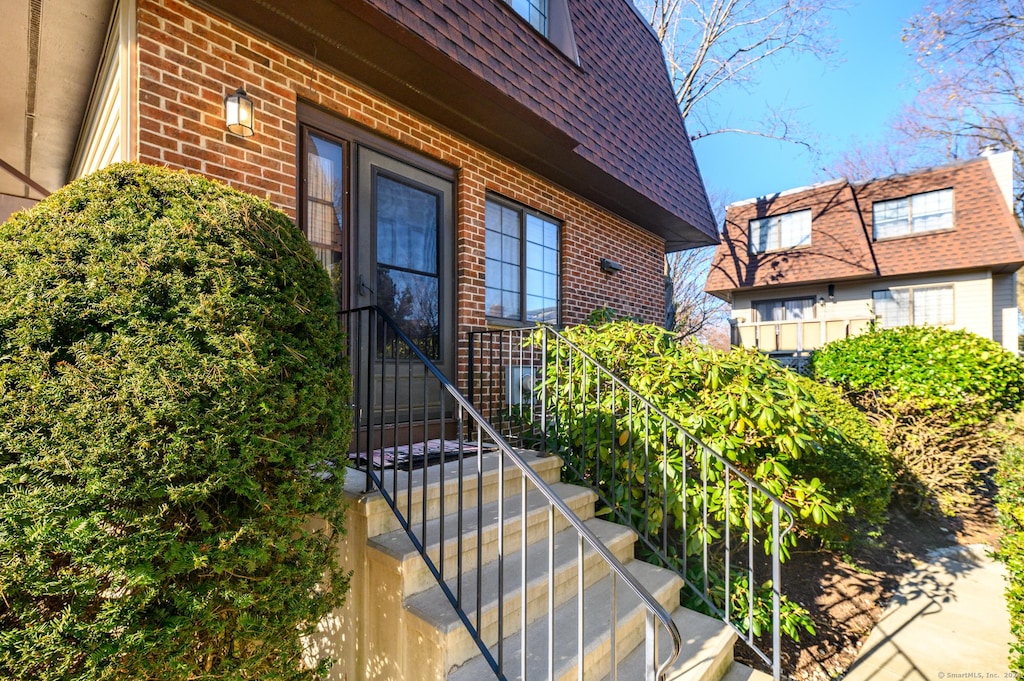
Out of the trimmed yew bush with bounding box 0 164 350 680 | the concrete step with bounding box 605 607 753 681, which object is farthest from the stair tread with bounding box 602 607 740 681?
the trimmed yew bush with bounding box 0 164 350 680

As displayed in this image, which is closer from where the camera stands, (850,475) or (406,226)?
(406,226)

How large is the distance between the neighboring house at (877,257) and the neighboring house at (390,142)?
8.10m

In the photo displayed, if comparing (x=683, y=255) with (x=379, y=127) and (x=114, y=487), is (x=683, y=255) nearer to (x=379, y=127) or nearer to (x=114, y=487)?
(x=379, y=127)

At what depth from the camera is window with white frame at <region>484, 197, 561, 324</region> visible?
15.8ft

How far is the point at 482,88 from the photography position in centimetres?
368

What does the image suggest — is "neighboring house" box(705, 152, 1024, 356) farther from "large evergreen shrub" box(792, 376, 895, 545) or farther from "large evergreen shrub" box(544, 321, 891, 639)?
"large evergreen shrub" box(544, 321, 891, 639)

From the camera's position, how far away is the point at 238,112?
2.81 m

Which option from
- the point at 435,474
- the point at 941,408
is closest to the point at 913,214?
the point at 941,408

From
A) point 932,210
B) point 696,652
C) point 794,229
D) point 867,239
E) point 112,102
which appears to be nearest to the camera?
point 696,652

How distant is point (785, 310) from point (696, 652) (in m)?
14.6

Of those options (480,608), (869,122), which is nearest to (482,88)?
(480,608)

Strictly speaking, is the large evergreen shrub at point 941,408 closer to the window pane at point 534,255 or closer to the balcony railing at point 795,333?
the window pane at point 534,255

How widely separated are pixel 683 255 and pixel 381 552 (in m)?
16.9

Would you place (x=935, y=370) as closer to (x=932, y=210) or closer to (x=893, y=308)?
(x=893, y=308)
